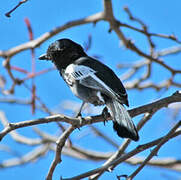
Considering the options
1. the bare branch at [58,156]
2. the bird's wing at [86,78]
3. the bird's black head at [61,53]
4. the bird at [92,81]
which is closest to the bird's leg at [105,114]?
the bird at [92,81]

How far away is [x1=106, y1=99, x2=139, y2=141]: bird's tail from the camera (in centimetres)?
305

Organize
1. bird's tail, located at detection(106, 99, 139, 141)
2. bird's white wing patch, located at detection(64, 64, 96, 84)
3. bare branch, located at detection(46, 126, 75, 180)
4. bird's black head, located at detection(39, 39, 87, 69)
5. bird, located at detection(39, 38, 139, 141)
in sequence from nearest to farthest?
bare branch, located at detection(46, 126, 75, 180) < bird's tail, located at detection(106, 99, 139, 141) < bird, located at detection(39, 38, 139, 141) < bird's white wing patch, located at detection(64, 64, 96, 84) < bird's black head, located at detection(39, 39, 87, 69)

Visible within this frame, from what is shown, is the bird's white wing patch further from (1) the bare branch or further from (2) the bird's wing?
(1) the bare branch

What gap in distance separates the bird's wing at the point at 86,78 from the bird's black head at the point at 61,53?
19cm

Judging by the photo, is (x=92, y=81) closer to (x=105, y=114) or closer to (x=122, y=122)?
(x=105, y=114)

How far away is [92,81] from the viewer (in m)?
3.73

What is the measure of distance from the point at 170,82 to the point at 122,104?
1.03 meters

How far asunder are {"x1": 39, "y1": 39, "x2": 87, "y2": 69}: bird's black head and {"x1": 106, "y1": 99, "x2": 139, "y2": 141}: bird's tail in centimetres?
112

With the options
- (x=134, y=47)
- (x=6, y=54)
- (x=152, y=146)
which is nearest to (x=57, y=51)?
(x=6, y=54)

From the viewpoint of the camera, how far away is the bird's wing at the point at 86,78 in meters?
3.57

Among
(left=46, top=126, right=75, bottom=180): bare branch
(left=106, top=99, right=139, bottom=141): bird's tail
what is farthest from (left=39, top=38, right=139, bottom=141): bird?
(left=46, top=126, right=75, bottom=180): bare branch

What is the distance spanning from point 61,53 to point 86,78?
2.53 ft

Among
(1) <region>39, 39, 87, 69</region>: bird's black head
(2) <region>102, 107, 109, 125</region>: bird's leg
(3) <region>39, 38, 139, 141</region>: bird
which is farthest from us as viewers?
(1) <region>39, 39, 87, 69</region>: bird's black head

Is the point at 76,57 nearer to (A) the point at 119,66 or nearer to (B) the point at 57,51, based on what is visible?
(B) the point at 57,51
